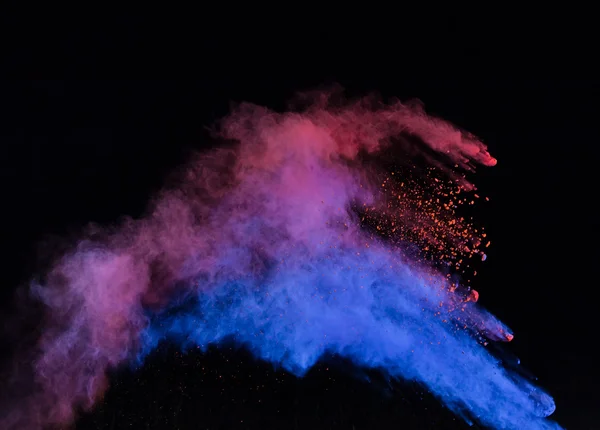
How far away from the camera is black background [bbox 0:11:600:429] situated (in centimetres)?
496

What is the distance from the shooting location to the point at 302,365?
16.7 ft

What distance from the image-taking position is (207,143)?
505 centimetres

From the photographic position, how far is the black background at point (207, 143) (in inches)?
195

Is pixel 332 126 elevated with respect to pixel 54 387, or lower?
elevated

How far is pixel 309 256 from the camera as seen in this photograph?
5035mm

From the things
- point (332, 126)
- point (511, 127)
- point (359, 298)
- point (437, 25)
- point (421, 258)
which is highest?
point (437, 25)

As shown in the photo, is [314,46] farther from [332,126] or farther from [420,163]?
Answer: [420,163]

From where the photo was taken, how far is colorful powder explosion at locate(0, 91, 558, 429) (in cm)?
496

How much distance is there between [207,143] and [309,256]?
1.77m

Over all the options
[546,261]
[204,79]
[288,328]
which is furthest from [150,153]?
[546,261]

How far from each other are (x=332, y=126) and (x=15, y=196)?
12.1ft

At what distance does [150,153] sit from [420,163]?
10.3 ft

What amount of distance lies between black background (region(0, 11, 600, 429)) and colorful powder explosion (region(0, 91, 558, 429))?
0.27 m

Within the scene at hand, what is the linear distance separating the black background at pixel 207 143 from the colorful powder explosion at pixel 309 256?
0.27 meters
